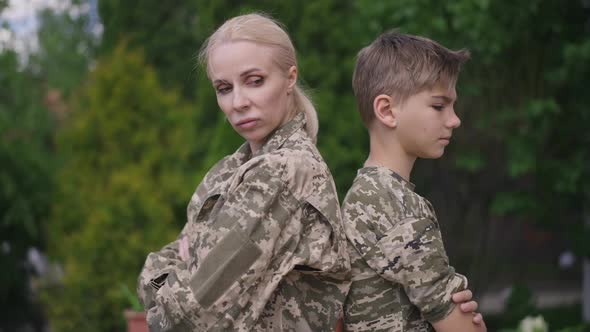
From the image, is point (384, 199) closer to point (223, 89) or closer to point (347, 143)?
point (223, 89)

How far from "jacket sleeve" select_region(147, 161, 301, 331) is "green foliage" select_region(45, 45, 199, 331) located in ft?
19.1

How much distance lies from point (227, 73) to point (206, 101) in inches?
318

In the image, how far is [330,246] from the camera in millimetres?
2465

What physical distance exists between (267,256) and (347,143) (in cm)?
656

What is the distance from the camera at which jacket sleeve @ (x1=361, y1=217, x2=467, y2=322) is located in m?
2.43

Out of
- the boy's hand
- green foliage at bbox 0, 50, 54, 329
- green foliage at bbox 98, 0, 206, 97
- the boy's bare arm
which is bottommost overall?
the boy's bare arm

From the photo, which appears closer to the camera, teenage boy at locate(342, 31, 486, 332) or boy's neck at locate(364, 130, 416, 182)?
teenage boy at locate(342, 31, 486, 332)

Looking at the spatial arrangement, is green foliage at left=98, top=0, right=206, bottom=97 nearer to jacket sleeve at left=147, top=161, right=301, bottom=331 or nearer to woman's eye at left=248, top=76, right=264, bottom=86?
woman's eye at left=248, top=76, right=264, bottom=86

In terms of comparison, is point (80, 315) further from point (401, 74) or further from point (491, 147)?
point (401, 74)

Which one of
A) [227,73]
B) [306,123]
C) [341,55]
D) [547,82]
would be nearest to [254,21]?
[227,73]

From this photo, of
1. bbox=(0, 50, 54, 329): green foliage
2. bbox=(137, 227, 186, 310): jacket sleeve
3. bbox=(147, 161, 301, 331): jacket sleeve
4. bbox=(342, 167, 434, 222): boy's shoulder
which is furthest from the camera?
bbox=(0, 50, 54, 329): green foliage

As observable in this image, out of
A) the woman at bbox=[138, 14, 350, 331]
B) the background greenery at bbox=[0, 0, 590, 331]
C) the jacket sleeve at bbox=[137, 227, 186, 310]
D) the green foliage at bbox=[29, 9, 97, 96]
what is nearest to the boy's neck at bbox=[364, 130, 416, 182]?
the woman at bbox=[138, 14, 350, 331]

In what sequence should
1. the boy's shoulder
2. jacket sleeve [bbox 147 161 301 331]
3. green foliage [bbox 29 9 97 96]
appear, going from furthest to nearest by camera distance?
1. green foliage [bbox 29 9 97 96]
2. the boy's shoulder
3. jacket sleeve [bbox 147 161 301 331]

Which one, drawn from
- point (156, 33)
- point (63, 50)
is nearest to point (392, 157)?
point (156, 33)
